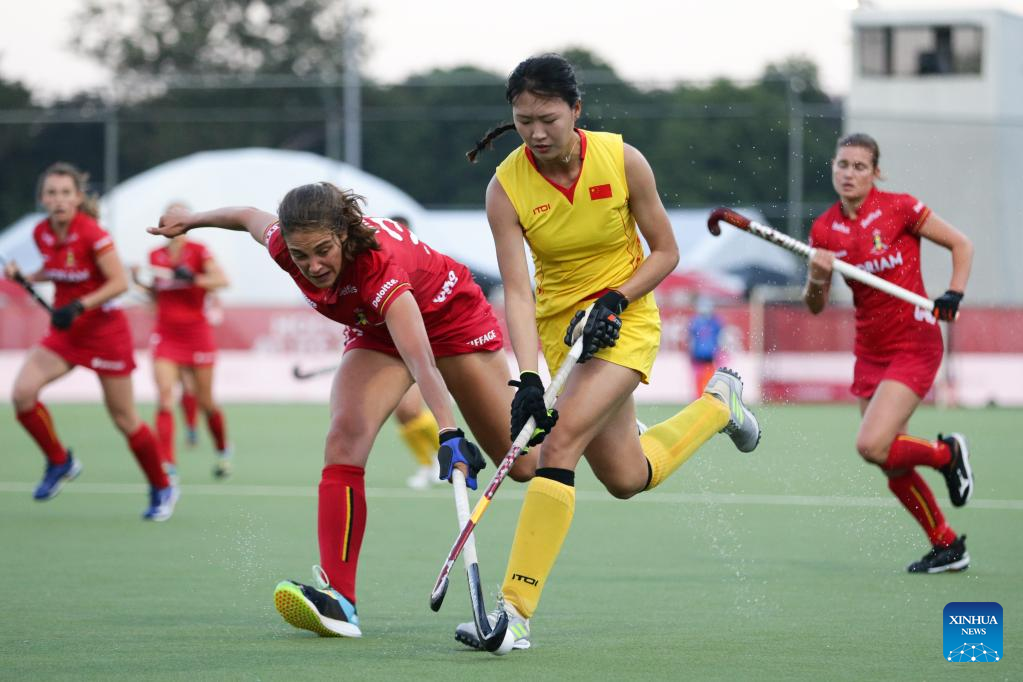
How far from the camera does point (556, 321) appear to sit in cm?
539

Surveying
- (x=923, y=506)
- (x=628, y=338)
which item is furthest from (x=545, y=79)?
(x=923, y=506)

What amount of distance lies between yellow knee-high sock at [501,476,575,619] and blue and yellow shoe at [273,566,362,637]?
52cm

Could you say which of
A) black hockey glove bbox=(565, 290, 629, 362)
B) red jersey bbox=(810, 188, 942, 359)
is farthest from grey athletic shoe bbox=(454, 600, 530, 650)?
red jersey bbox=(810, 188, 942, 359)

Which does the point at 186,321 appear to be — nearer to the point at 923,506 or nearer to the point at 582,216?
the point at 923,506

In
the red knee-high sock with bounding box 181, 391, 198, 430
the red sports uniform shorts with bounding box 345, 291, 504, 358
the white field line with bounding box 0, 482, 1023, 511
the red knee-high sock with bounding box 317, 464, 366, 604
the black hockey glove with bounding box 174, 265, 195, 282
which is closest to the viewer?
the red knee-high sock with bounding box 317, 464, 366, 604

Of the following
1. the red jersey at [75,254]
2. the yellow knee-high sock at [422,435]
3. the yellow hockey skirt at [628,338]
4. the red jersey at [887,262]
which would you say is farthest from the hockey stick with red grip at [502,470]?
the yellow knee-high sock at [422,435]

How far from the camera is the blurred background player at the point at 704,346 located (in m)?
17.6

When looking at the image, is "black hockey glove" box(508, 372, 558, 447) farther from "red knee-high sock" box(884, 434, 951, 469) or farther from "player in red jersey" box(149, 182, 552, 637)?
"red knee-high sock" box(884, 434, 951, 469)

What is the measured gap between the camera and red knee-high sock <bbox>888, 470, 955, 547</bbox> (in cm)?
655

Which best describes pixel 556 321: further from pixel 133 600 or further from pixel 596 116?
pixel 596 116

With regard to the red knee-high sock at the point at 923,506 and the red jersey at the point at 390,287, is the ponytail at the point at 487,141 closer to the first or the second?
the red jersey at the point at 390,287

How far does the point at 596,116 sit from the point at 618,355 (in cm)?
1372

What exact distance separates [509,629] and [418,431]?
5.18 metres

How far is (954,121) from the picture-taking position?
1936 cm
